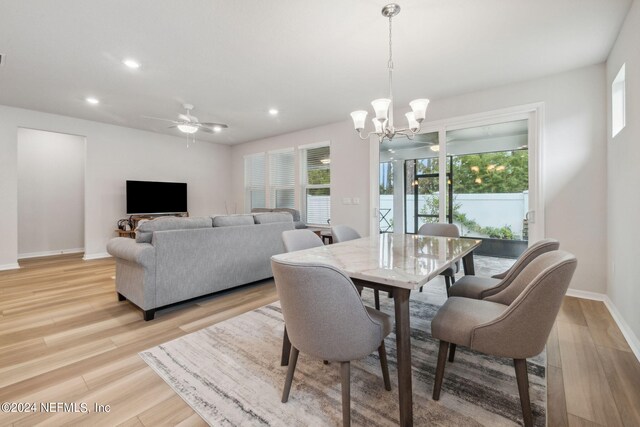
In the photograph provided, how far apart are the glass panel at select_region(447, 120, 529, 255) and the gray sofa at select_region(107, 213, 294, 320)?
10.1 ft

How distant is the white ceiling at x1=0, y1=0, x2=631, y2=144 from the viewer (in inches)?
86.2

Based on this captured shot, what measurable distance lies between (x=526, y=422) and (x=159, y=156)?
695cm

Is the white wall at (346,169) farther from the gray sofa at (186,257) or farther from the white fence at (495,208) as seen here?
the gray sofa at (186,257)

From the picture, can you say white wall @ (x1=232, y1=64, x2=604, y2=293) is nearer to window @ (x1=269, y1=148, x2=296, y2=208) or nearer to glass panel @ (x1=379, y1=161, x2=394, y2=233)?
glass panel @ (x1=379, y1=161, x2=394, y2=233)

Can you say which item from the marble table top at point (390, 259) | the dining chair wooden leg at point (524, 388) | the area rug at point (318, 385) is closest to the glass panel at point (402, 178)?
the marble table top at point (390, 259)

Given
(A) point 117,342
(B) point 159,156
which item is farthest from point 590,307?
(B) point 159,156

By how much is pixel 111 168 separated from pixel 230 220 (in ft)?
12.9

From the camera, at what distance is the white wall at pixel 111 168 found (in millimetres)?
4438

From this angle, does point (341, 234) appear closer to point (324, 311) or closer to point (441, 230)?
point (441, 230)

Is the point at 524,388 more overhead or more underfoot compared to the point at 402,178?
more underfoot

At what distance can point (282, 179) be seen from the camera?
6465 millimetres

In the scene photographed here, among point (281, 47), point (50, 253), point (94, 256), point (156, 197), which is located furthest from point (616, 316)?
point (50, 253)

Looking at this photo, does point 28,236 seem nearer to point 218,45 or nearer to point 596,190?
point 218,45

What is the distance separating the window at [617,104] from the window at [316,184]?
3866mm
